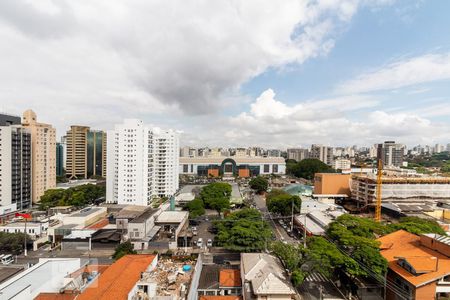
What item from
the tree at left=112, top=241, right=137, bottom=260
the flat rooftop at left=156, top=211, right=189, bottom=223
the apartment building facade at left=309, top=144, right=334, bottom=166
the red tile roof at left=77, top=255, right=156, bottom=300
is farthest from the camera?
the apartment building facade at left=309, top=144, right=334, bottom=166

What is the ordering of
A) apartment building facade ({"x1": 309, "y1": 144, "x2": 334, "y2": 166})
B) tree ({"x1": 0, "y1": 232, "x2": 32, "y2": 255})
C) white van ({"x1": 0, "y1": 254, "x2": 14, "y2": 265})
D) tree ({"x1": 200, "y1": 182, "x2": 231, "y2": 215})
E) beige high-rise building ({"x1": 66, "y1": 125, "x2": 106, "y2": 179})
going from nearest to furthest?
white van ({"x1": 0, "y1": 254, "x2": 14, "y2": 265}) < tree ({"x1": 0, "y1": 232, "x2": 32, "y2": 255}) < tree ({"x1": 200, "y1": 182, "x2": 231, "y2": 215}) < beige high-rise building ({"x1": 66, "y1": 125, "x2": 106, "y2": 179}) < apartment building facade ({"x1": 309, "y1": 144, "x2": 334, "y2": 166})

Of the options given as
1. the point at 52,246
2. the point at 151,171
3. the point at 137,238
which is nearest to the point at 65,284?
the point at 137,238

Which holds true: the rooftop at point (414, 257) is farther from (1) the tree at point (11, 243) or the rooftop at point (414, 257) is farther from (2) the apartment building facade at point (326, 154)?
(2) the apartment building facade at point (326, 154)

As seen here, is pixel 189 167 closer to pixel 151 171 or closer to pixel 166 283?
pixel 151 171

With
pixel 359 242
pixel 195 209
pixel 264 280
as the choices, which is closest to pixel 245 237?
pixel 264 280

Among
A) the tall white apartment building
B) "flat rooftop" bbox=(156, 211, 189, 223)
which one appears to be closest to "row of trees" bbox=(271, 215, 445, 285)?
"flat rooftop" bbox=(156, 211, 189, 223)

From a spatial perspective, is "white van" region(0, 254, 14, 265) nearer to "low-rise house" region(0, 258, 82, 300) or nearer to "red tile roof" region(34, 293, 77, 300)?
"low-rise house" region(0, 258, 82, 300)

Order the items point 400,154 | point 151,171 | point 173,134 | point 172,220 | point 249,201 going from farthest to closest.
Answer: point 400,154, point 173,134, point 249,201, point 151,171, point 172,220
